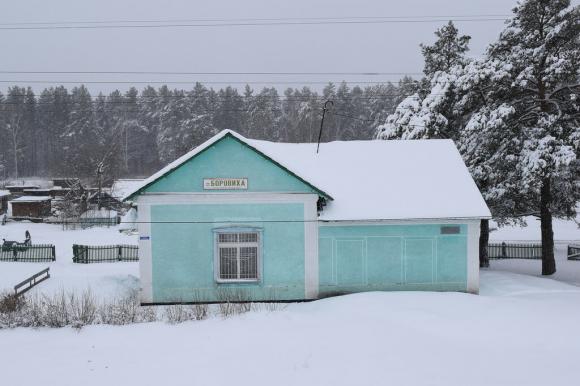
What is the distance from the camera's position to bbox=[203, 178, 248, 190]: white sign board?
1471cm

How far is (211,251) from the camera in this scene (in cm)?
1484

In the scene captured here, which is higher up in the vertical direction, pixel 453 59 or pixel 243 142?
pixel 453 59

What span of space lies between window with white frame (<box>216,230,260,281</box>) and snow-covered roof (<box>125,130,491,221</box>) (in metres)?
2.69

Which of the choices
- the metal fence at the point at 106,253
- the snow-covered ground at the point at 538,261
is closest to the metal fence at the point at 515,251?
the snow-covered ground at the point at 538,261

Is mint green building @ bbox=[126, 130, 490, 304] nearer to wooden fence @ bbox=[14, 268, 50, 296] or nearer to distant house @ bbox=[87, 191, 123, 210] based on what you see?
wooden fence @ bbox=[14, 268, 50, 296]

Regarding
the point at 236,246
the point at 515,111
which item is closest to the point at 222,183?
the point at 236,246

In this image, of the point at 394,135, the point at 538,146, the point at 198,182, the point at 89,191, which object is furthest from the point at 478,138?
the point at 89,191

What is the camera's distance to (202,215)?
14.8 metres

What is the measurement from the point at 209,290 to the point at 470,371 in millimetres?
8975

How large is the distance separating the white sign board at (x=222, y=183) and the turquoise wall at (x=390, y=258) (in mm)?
3269

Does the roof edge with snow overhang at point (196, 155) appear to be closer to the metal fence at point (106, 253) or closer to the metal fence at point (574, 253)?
the metal fence at point (106, 253)

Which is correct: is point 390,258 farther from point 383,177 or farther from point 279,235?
point 279,235

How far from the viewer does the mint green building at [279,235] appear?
48.2 ft

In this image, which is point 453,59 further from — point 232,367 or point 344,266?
point 232,367
